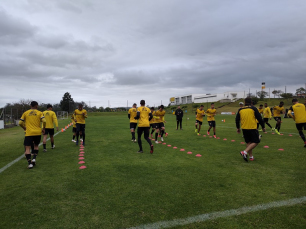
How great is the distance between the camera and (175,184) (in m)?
4.12

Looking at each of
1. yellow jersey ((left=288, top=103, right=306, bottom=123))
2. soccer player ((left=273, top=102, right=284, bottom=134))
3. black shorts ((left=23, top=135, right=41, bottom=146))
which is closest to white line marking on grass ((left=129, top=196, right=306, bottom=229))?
black shorts ((left=23, top=135, right=41, bottom=146))

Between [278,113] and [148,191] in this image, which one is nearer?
[148,191]

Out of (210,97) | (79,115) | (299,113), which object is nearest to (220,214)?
(299,113)

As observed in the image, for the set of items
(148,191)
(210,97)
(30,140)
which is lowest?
(148,191)

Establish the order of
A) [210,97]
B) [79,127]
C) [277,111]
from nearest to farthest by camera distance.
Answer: [79,127] < [277,111] < [210,97]

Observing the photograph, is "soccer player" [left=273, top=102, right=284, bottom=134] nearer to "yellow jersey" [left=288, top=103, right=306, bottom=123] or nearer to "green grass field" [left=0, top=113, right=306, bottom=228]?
"yellow jersey" [left=288, top=103, right=306, bottom=123]

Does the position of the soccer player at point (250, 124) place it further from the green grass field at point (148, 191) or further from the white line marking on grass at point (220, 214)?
the white line marking on grass at point (220, 214)

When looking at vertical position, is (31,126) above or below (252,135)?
above

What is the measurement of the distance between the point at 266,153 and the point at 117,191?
557 cm

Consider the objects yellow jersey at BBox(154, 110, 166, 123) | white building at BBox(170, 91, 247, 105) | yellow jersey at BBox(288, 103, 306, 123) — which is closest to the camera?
yellow jersey at BBox(288, 103, 306, 123)

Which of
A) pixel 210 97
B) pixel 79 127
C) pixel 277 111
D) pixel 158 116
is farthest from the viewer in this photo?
pixel 210 97

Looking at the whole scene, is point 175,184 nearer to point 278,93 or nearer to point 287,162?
point 287,162

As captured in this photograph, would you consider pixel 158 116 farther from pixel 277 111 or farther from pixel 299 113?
pixel 277 111

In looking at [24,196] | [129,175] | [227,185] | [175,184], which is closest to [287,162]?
[227,185]
